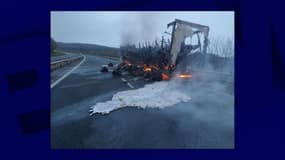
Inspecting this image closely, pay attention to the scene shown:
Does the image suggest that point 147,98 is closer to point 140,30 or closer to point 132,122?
point 132,122

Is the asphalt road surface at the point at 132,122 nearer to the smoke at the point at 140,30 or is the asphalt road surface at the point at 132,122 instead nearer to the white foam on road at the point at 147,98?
the white foam on road at the point at 147,98

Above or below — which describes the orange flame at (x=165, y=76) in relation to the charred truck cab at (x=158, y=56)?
below

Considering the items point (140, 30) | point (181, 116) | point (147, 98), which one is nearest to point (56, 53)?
point (140, 30)

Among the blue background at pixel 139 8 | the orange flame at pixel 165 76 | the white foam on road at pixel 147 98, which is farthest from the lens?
the orange flame at pixel 165 76

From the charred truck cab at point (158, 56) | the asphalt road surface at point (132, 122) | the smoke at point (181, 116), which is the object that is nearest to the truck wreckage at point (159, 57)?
the charred truck cab at point (158, 56)

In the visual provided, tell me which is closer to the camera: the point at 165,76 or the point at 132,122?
the point at 132,122
